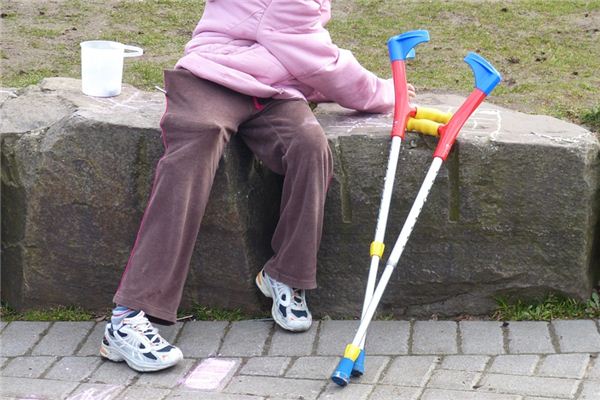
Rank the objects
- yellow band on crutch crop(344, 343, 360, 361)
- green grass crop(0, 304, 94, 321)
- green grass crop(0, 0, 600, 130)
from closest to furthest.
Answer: yellow band on crutch crop(344, 343, 360, 361) < green grass crop(0, 304, 94, 321) < green grass crop(0, 0, 600, 130)

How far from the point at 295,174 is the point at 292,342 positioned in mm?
585

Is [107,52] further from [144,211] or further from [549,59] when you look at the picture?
[549,59]

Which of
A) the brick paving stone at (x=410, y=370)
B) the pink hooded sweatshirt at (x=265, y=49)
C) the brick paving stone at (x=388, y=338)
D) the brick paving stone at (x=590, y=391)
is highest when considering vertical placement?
the pink hooded sweatshirt at (x=265, y=49)

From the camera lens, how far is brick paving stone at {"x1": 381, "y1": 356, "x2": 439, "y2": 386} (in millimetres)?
3295

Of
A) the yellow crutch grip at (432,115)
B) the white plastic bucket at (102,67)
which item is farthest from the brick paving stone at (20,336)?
the yellow crutch grip at (432,115)

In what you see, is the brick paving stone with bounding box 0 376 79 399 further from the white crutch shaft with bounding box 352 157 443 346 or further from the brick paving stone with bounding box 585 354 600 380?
the brick paving stone with bounding box 585 354 600 380

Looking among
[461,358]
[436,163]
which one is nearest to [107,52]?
[436,163]

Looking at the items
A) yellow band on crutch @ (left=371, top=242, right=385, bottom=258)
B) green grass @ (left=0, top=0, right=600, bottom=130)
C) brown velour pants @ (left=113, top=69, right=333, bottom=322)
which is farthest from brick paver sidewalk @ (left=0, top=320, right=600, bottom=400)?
green grass @ (left=0, top=0, right=600, bottom=130)

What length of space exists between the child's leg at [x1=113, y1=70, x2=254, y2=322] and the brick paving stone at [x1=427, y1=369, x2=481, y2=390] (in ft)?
2.89

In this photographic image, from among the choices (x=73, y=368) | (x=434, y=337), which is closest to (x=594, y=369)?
(x=434, y=337)

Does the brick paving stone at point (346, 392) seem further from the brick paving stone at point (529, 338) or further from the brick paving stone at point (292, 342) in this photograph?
the brick paving stone at point (529, 338)

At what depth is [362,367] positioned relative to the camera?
3303 millimetres

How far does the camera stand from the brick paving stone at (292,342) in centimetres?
353

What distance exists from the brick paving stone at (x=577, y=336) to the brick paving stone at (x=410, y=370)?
1.49ft
